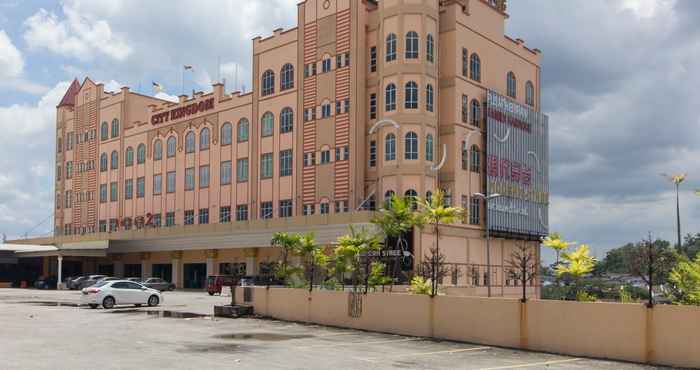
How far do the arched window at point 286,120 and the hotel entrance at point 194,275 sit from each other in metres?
17.2

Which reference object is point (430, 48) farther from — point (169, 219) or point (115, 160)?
point (115, 160)

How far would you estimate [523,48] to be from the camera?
73.1 m

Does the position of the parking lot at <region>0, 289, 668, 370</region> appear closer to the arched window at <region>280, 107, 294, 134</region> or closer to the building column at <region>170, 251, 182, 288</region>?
the arched window at <region>280, 107, 294, 134</region>

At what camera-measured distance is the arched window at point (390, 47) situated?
5878cm

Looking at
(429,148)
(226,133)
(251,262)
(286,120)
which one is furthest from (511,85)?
(251,262)

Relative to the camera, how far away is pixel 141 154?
3374 inches

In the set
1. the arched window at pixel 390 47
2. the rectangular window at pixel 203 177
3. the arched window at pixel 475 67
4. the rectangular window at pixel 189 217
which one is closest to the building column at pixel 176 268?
the rectangular window at pixel 189 217

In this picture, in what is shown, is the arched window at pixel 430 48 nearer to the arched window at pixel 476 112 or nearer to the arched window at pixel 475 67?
the arched window at pixel 475 67

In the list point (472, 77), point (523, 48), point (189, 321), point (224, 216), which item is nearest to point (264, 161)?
point (224, 216)

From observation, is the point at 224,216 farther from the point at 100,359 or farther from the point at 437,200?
the point at 100,359

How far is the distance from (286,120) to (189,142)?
1618 centimetres

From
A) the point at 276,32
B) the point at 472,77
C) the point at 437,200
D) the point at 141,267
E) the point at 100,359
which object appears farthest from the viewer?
the point at 141,267

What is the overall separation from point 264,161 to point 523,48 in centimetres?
2712

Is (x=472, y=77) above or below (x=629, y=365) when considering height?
above
